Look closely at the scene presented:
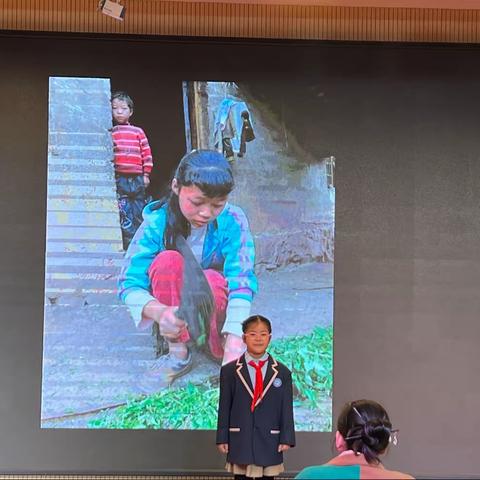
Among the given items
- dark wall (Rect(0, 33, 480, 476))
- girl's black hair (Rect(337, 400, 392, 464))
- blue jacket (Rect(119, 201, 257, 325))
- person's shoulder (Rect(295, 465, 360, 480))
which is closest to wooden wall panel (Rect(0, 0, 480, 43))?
dark wall (Rect(0, 33, 480, 476))

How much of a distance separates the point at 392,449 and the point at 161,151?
255 cm

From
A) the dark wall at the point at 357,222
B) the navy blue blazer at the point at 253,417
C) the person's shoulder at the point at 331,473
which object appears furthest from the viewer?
the dark wall at the point at 357,222

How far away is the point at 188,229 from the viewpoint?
4.67 m

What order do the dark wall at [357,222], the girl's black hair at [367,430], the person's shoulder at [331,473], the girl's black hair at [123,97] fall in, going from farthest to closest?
the girl's black hair at [123,97], the dark wall at [357,222], the girl's black hair at [367,430], the person's shoulder at [331,473]

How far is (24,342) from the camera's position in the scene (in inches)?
181

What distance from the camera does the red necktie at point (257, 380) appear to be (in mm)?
3467

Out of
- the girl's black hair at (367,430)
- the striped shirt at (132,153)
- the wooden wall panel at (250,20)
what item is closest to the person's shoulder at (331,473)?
the girl's black hair at (367,430)

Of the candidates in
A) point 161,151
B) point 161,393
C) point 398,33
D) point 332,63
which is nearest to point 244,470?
point 161,393

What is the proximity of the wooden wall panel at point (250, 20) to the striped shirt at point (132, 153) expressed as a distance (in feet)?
2.36

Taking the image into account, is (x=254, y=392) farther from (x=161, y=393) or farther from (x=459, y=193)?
(x=459, y=193)

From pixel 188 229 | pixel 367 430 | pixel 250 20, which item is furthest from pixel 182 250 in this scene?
pixel 367 430

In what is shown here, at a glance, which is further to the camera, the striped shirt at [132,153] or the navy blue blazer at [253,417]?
the striped shirt at [132,153]

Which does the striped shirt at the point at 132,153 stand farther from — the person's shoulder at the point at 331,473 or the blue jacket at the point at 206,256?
the person's shoulder at the point at 331,473

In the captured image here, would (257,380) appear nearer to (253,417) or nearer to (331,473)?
(253,417)
